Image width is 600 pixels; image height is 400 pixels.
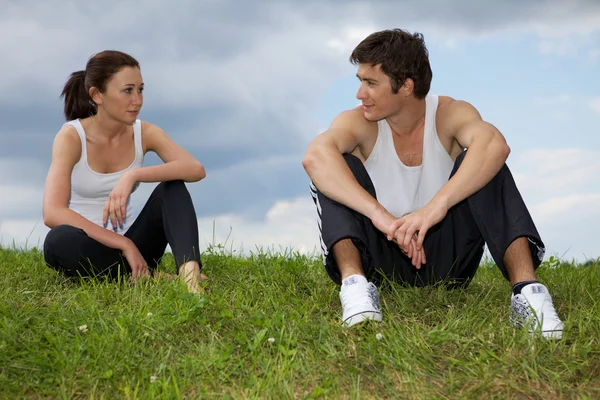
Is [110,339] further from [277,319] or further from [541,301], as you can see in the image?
[541,301]

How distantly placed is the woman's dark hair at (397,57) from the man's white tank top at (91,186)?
233 cm

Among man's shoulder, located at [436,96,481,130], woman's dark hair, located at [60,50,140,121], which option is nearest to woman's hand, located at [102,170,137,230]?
woman's dark hair, located at [60,50,140,121]

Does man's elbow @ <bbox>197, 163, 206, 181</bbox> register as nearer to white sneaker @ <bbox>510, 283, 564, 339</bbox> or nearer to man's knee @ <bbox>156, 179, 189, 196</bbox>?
man's knee @ <bbox>156, 179, 189, 196</bbox>

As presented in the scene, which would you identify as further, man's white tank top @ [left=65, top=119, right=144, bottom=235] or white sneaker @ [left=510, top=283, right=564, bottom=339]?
man's white tank top @ [left=65, top=119, right=144, bottom=235]

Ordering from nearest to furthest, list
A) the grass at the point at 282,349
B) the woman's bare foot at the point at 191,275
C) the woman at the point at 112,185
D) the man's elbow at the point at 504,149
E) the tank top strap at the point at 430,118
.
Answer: the grass at the point at 282,349, the man's elbow at the point at 504,149, the tank top strap at the point at 430,118, the woman's bare foot at the point at 191,275, the woman at the point at 112,185

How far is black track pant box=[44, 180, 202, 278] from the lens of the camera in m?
5.95

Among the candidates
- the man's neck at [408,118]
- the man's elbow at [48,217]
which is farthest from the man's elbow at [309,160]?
the man's elbow at [48,217]

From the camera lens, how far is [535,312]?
4.74 m

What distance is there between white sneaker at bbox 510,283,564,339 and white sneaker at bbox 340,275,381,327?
98cm

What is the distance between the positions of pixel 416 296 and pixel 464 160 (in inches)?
46.7

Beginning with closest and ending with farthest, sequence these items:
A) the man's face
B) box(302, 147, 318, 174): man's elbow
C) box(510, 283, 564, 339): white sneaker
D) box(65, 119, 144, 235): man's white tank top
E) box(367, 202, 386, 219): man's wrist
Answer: box(510, 283, 564, 339): white sneaker, box(367, 202, 386, 219): man's wrist, box(302, 147, 318, 174): man's elbow, the man's face, box(65, 119, 144, 235): man's white tank top

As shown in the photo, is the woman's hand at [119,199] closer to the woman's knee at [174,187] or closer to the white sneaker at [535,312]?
the woman's knee at [174,187]

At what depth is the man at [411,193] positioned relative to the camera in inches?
192

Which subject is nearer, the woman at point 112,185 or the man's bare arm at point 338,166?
the man's bare arm at point 338,166
